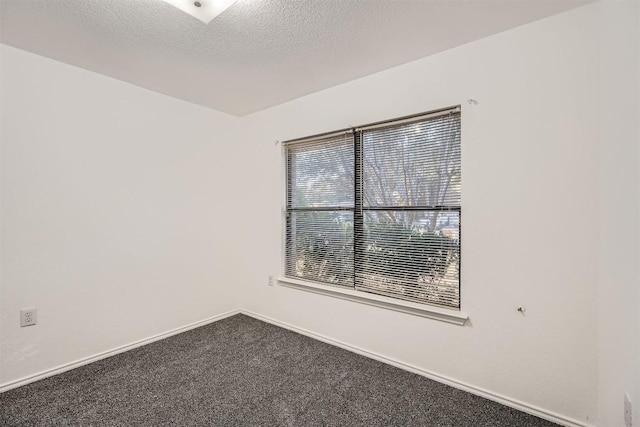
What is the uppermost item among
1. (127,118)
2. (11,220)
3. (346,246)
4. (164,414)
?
(127,118)

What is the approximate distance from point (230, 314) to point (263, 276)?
0.66 meters

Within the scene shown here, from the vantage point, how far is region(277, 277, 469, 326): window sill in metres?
2.07

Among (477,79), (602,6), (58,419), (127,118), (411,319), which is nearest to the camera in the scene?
(602,6)

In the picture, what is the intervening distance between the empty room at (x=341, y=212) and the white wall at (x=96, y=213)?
2 cm

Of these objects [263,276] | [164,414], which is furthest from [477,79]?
[164,414]

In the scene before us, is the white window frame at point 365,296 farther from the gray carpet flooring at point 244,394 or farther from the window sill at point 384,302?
the gray carpet flooring at point 244,394

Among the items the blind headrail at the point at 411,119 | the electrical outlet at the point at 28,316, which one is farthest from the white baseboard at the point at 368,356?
the blind headrail at the point at 411,119

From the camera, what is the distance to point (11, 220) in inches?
80.4

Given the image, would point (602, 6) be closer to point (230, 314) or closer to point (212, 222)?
point (212, 222)

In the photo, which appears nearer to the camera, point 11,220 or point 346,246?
point 11,220

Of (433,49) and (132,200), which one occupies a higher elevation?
(433,49)

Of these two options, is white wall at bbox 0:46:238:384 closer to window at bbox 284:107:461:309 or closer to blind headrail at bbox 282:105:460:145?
window at bbox 284:107:461:309

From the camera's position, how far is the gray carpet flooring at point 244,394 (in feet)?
5.73

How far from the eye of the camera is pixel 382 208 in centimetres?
242
